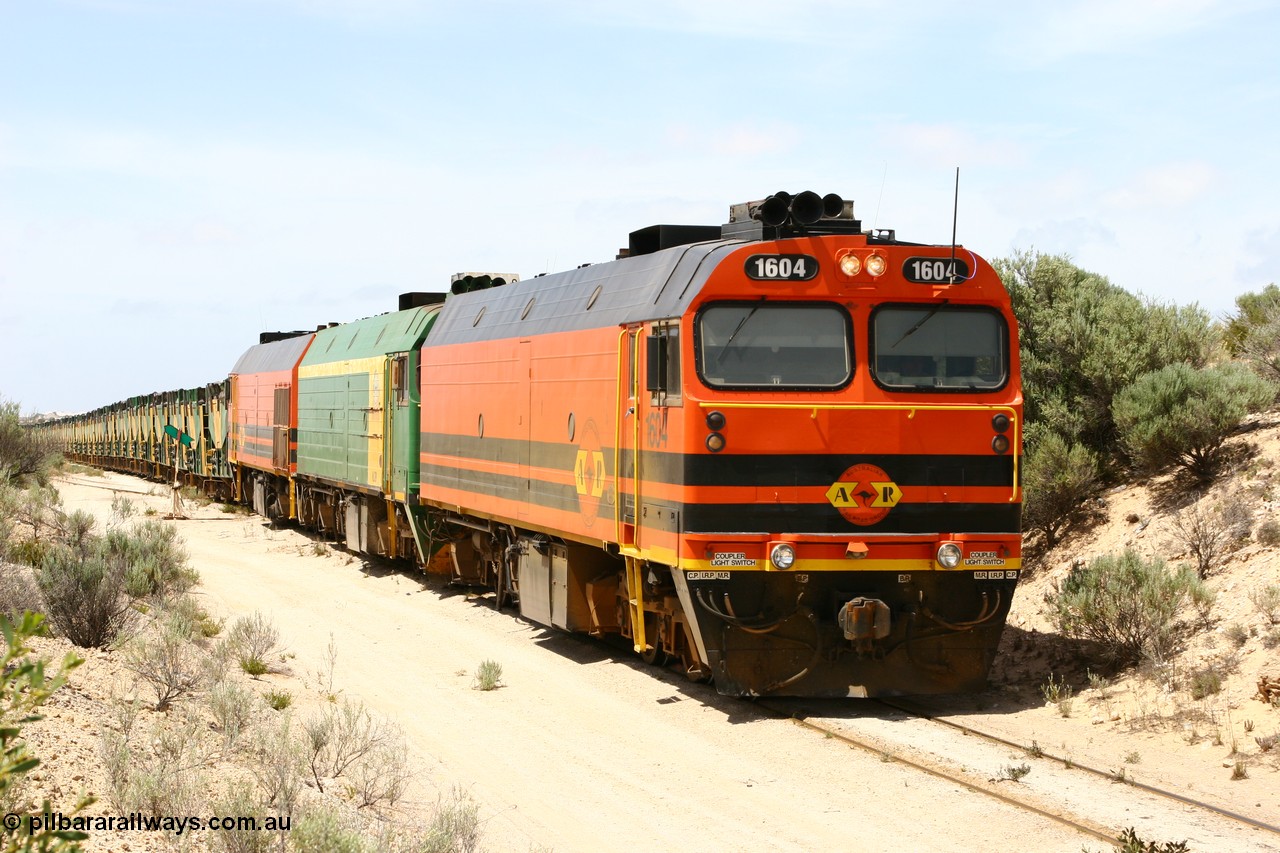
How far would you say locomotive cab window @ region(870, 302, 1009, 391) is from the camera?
10.8 metres

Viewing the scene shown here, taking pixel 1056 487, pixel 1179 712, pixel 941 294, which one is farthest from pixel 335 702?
pixel 1056 487

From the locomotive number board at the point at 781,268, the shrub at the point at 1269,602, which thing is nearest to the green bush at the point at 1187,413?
the shrub at the point at 1269,602

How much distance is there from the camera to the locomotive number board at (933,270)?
10.9m

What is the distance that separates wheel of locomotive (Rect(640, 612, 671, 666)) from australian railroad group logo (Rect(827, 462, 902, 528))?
2695 millimetres

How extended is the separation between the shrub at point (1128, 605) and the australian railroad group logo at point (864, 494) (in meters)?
2.46

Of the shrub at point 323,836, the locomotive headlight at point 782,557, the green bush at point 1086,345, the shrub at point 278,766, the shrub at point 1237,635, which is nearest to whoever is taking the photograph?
the shrub at point 323,836

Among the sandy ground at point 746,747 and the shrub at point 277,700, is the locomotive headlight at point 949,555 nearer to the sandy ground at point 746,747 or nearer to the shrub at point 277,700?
the sandy ground at point 746,747

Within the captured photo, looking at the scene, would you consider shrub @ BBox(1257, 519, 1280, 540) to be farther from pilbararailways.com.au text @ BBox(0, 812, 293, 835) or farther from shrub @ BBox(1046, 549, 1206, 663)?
pilbararailways.com.au text @ BBox(0, 812, 293, 835)

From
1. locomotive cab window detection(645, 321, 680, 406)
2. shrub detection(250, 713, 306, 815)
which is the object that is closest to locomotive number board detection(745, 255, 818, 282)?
locomotive cab window detection(645, 321, 680, 406)

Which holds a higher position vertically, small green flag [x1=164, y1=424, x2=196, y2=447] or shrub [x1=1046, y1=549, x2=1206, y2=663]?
small green flag [x1=164, y1=424, x2=196, y2=447]

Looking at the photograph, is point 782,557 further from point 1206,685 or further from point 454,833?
point 454,833

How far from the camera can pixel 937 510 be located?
421 inches

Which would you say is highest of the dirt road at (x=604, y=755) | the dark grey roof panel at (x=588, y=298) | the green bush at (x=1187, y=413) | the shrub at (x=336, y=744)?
the dark grey roof panel at (x=588, y=298)

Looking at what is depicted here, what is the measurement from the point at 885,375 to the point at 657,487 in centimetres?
203
